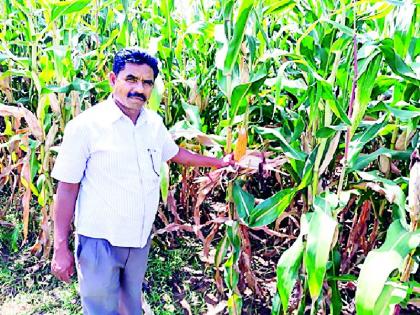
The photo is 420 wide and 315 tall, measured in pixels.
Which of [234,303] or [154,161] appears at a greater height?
[154,161]

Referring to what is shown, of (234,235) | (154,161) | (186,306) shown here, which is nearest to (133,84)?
(154,161)

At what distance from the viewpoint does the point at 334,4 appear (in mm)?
1822

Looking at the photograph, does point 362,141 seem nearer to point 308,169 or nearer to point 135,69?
point 308,169

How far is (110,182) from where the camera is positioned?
177 centimetres

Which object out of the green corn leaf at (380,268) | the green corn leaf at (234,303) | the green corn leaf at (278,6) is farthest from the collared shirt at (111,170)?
the green corn leaf at (380,268)

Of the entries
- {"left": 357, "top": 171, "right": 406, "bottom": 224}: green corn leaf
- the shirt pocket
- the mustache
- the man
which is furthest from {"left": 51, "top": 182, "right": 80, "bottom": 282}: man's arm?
{"left": 357, "top": 171, "right": 406, "bottom": 224}: green corn leaf

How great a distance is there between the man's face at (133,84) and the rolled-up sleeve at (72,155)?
19cm

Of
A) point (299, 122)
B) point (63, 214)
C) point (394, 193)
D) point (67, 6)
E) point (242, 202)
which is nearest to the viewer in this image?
point (394, 193)

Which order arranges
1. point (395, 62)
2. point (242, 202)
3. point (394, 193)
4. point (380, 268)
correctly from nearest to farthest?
point (380, 268)
point (395, 62)
point (394, 193)
point (242, 202)

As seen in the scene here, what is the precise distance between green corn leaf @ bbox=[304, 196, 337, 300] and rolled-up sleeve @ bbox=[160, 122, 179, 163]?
26.7 inches

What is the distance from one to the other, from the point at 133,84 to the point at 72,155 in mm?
316

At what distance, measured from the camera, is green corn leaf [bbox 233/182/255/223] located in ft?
6.44

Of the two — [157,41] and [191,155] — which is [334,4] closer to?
[191,155]

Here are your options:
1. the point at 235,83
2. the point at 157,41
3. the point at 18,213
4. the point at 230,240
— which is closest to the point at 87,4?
the point at 157,41
